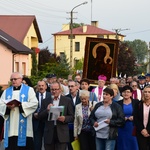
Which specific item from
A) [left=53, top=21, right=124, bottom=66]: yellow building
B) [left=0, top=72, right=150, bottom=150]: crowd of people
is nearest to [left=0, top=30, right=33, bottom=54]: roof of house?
[left=0, top=72, right=150, bottom=150]: crowd of people

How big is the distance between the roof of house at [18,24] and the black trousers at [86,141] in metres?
43.6

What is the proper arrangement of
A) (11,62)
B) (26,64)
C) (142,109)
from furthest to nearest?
(26,64) → (11,62) → (142,109)

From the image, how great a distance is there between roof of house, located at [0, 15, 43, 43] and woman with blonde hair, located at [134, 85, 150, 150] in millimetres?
44848

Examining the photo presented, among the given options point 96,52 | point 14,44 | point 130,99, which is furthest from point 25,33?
point 130,99

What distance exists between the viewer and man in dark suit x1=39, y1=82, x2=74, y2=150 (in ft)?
34.0

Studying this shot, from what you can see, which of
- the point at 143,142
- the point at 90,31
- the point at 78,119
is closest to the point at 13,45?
the point at 78,119

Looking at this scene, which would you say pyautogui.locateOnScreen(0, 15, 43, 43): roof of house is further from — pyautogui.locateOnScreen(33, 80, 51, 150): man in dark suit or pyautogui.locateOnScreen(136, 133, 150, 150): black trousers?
pyautogui.locateOnScreen(136, 133, 150, 150): black trousers

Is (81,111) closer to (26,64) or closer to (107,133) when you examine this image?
(107,133)

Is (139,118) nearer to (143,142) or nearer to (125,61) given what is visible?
(143,142)

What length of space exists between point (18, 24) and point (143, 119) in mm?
48915

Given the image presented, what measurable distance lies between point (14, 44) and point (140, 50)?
12631cm

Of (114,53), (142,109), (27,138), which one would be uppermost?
(114,53)

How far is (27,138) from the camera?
1084cm

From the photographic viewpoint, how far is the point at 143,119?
392 inches
